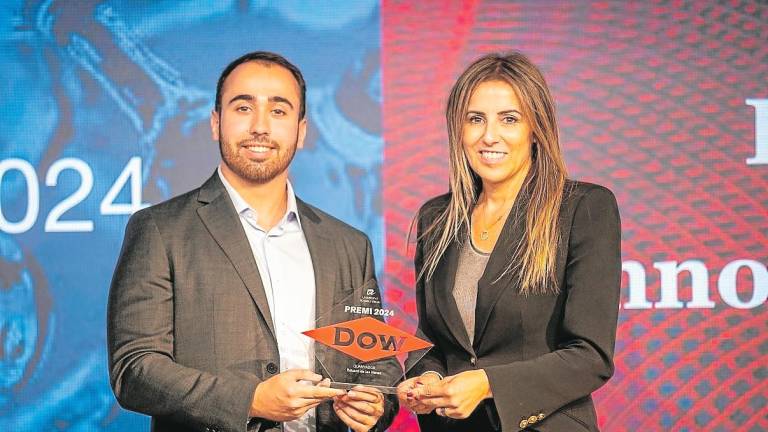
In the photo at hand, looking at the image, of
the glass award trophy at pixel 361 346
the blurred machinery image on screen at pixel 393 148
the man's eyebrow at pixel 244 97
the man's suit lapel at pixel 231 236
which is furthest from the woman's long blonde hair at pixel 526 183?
the blurred machinery image on screen at pixel 393 148

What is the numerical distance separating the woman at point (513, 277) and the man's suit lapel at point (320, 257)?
29 cm

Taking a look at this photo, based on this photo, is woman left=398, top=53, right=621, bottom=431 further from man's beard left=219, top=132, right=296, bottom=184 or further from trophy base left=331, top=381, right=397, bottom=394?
man's beard left=219, top=132, right=296, bottom=184

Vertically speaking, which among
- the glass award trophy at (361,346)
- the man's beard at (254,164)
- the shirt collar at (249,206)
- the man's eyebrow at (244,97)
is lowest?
the glass award trophy at (361,346)

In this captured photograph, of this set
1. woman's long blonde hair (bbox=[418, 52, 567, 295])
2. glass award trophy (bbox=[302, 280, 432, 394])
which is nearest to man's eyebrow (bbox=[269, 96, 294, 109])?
woman's long blonde hair (bbox=[418, 52, 567, 295])

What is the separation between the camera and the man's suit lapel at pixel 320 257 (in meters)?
2.87

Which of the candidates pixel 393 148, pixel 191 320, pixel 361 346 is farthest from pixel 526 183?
pixel 393 148

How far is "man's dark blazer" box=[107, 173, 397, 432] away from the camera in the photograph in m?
2.61

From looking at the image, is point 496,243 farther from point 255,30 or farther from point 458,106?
point 255,30

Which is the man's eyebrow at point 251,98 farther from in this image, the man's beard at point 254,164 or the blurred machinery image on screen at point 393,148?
the blurred machinery image on screen at point 393,148

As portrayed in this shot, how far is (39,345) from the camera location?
13.3 ft

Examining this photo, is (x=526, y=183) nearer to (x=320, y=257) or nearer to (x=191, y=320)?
(x=320, y=257)

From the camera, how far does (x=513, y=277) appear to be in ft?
→ 8.54

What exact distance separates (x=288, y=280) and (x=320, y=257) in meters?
0.14

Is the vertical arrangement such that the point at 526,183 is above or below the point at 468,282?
above
